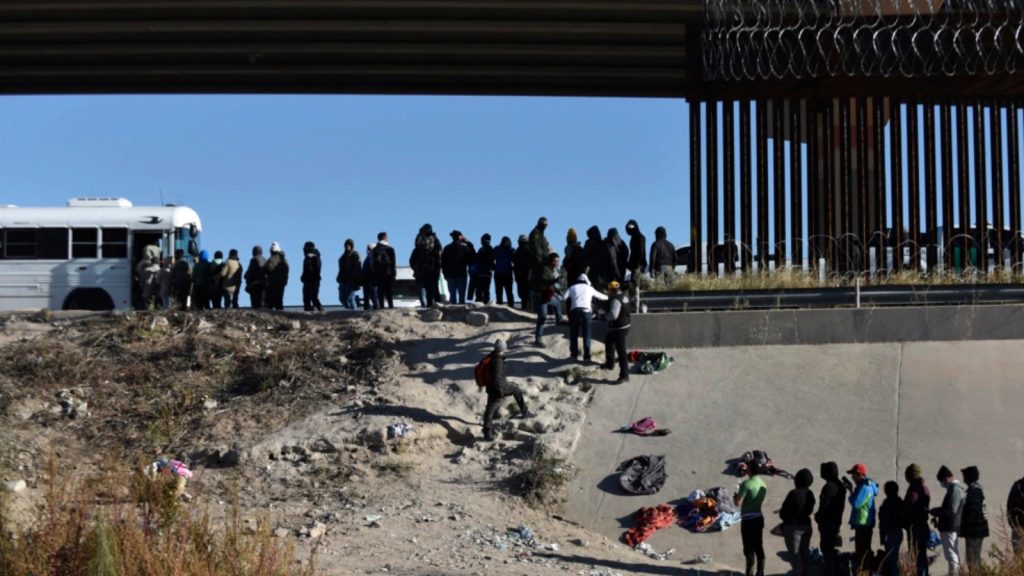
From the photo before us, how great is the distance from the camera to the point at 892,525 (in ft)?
47.9

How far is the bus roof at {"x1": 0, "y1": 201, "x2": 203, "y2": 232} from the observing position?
28.5 meters

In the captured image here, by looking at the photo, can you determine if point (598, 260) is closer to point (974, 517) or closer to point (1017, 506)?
point (974, 517)

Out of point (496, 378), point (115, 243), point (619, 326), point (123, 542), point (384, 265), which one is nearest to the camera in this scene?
point (123, 542)

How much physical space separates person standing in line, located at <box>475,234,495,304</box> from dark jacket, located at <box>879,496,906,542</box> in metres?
11.1

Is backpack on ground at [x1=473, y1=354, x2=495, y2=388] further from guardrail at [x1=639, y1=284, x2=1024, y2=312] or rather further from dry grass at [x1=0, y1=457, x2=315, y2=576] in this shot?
dry grass at [x1=0, y1=457, x2=315, y2=576]

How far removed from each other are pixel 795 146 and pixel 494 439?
1064 centimetres

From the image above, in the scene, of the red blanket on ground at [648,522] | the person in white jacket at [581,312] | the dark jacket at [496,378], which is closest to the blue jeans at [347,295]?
the person in white jacket at [581,312]

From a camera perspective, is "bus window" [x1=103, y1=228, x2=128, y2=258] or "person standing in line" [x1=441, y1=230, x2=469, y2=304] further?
"bus window" [x1=103, y1=228, x2=128, y2=258]

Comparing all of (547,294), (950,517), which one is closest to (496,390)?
(547,294)

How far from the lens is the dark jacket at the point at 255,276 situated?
83.9 feet

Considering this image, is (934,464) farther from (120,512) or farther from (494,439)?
(120,512)

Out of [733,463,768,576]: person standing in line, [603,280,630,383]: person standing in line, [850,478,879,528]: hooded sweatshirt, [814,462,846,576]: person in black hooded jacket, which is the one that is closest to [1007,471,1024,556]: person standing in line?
[850,478,879,528]: hooded sweatshirt

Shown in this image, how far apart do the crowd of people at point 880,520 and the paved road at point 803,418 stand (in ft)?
2.49

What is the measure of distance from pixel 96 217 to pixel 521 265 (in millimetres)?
9736
